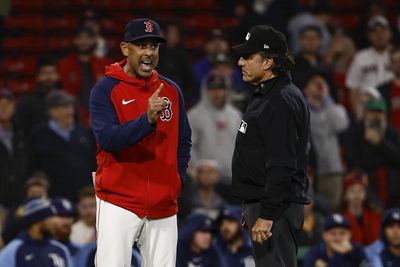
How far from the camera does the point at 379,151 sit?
39.9 ft

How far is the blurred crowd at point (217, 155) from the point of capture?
33.5ft

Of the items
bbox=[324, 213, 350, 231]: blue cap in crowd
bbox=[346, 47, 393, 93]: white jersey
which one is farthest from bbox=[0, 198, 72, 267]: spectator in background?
bbox=[346, 47, 393, 93]: white jersey

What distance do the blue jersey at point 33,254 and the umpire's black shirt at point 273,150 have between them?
318cm

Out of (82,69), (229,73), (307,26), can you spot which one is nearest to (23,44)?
(82,69)

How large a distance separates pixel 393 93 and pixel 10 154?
14.9 ft

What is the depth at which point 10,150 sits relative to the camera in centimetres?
1172

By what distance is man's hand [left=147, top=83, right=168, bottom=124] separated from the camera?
5.91m

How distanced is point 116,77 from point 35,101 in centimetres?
617

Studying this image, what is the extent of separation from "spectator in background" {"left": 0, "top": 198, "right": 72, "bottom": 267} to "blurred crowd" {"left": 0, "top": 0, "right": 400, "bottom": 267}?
0.4 inches

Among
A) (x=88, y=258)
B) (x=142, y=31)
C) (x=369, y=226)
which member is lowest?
(x=369, y=226)

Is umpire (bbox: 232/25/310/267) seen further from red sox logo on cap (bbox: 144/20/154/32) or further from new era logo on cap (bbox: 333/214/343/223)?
new era logo on cap (bbox: 333/214/343/223)

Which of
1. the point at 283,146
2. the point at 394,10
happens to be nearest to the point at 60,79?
the point at 394,10

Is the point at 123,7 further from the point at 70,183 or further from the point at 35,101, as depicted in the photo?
the point at 70,183

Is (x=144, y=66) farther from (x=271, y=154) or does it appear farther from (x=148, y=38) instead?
(x=271, y=154)
